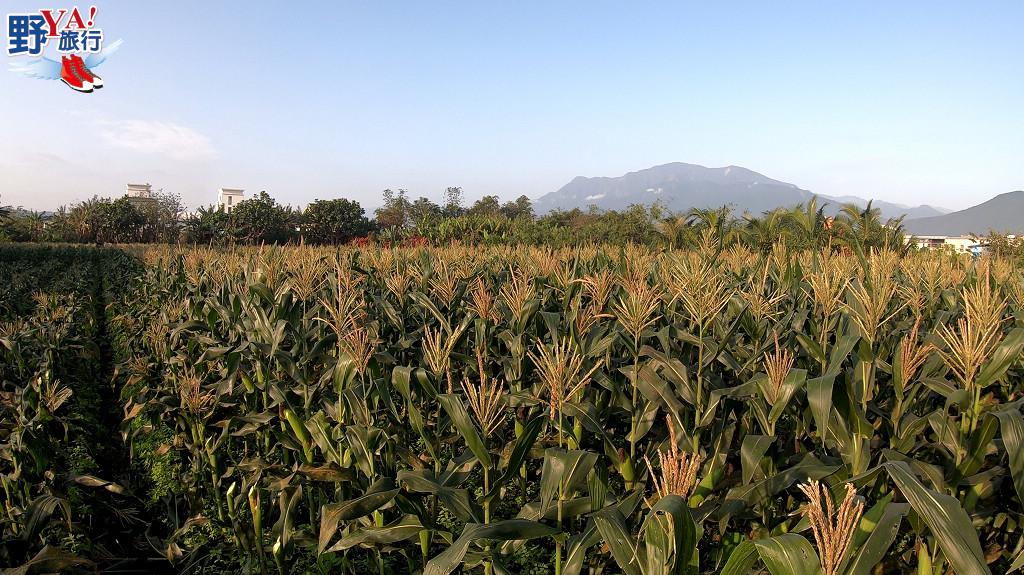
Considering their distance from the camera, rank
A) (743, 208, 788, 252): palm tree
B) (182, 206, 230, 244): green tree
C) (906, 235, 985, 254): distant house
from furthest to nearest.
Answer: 1. (182, 206, 230, 244): green tree
2. (743, 208, 788, 252): palm tree
3. (906, 235, 985, 254): distant house

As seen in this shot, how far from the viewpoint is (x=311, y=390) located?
353 centimetres

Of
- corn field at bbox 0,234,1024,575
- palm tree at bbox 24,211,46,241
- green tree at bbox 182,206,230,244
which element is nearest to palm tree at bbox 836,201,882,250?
corn field at bbox 0,234,1024,575

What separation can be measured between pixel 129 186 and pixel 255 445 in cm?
14996

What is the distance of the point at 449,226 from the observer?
93.0 ft

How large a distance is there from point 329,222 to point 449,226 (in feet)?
83.4

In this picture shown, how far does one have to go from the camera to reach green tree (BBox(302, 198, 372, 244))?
48916mm

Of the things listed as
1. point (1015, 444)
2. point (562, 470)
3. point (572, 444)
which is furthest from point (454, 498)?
point (1015, 444)

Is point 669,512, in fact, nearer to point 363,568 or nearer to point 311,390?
point 363,568

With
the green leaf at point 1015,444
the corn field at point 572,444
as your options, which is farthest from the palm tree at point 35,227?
Answer: the green leaf at point 1015,444

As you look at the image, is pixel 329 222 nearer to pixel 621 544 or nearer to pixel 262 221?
pixel 262 221

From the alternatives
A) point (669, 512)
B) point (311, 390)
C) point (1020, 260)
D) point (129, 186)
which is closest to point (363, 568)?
point (311, 390)

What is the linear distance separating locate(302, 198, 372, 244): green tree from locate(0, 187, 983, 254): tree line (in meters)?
0.10

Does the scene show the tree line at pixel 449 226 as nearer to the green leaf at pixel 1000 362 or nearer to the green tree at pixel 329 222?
the green tree at pixel 329 222

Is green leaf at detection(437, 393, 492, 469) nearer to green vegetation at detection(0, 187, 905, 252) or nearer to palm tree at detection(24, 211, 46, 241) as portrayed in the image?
green vegetation at detection(0, 187, 905, 252)
